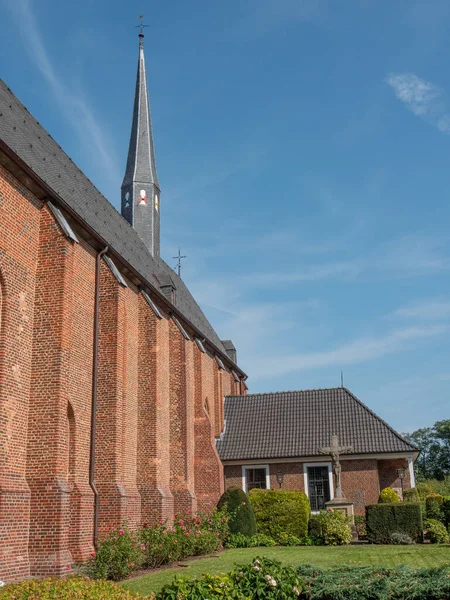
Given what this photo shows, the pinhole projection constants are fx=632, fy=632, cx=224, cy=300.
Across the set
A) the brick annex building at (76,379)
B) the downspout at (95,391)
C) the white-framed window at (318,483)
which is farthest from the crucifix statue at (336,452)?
the downspout at (95,391)

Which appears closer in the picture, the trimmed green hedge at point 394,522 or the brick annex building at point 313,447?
the trimmed green hedge at point 394,522

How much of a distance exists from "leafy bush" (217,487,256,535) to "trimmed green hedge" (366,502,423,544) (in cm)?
395

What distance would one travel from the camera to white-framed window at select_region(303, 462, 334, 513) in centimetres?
2578

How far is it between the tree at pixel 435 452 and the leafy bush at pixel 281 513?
222 ft

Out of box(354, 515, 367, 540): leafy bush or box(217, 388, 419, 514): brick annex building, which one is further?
box(217, 388, 419, 514): brick annex building

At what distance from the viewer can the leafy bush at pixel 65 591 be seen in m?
6.72

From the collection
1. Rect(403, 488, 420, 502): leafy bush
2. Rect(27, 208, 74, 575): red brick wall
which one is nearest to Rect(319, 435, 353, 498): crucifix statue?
Rect(403, 488, 420, 502): leafy bush

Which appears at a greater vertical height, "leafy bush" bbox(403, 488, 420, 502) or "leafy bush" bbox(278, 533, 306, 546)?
"leafy bush" bbox(403, 488, 420, 502)

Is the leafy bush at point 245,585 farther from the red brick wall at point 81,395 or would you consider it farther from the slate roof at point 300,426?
the slate roof at point 300,426

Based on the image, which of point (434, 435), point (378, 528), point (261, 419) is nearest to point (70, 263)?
point (378, 528)

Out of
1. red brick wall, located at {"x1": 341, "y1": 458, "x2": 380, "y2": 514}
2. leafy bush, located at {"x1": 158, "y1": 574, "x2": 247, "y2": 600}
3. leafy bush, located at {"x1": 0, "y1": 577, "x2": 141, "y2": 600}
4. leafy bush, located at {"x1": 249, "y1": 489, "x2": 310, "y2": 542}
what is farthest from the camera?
red brick wall, located at {"x1": 341, "y1": 458, "x2": 380, "y2": 514}

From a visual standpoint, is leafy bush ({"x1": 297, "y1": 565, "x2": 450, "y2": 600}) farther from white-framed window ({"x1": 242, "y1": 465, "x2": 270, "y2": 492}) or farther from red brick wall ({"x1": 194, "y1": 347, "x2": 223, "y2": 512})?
white-framed window ({"x1": 242, "y1": 465, "x2": 270, "y2": 492})

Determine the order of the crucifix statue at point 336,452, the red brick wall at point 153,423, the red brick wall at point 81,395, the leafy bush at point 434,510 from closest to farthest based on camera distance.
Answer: the red brick wall at point 81,395
the red brick wall at point 153,423
the leafy bush at point 434,510
the crucifix statue at point 336,452

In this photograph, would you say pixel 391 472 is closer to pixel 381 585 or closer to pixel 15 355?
pixel 15 355
